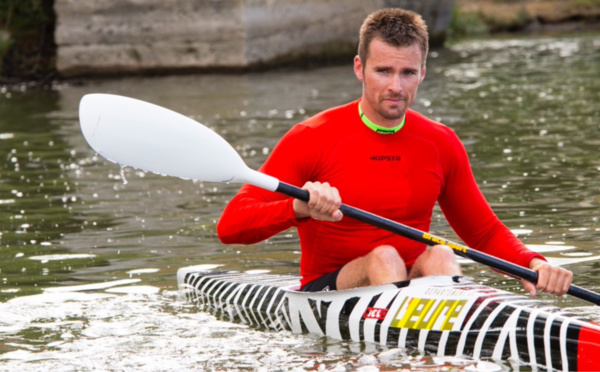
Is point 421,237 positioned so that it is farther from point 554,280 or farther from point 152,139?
point 152,139

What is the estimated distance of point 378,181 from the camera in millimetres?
4984

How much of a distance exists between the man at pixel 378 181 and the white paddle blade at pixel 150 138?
0.31 m

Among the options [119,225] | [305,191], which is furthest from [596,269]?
[119,225]

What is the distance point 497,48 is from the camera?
23938mm

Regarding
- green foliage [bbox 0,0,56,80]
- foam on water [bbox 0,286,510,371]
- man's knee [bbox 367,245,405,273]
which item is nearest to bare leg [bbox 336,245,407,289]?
man's knee [bbox 367,245,405,273]

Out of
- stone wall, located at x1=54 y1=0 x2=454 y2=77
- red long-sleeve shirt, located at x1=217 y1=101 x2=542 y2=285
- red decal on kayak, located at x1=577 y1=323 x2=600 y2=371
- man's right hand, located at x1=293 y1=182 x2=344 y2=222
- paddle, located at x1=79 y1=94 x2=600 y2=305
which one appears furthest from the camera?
stone wall, located at x1=54 y1=0 x2=454 y2=77

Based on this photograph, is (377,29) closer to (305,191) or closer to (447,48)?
(305,191)

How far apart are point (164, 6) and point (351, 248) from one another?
15.6m

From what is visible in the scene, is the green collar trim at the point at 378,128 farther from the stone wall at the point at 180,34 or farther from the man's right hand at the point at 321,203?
the stone wall at the point at 180,34

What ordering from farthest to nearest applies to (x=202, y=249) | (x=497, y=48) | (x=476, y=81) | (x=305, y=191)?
(x=497, y=48) → (x=476, y=81) → (x=202, y=249) → (x=305, y=191)

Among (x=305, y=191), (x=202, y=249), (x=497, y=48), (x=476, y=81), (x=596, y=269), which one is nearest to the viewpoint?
(x=305, y=191)

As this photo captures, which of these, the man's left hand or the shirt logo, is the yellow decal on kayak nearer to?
the man's left hand

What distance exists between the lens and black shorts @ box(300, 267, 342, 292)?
511 centimetres

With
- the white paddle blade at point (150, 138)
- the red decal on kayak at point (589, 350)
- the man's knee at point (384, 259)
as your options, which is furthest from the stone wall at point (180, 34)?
the red decal on kayak at point (589, 350)
